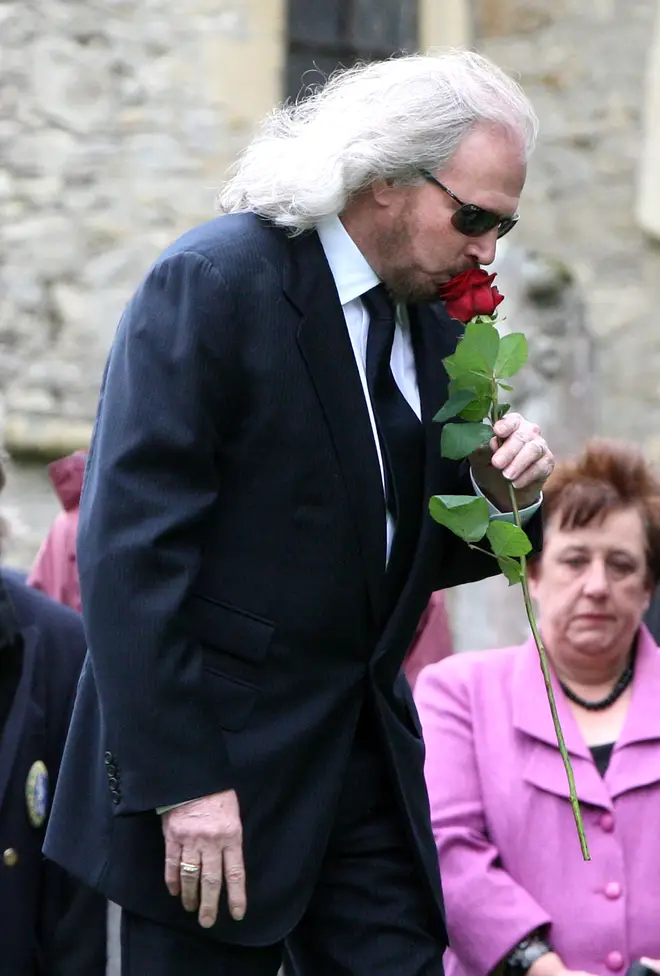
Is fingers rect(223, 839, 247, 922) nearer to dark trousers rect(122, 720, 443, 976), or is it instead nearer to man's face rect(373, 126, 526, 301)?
dark trousers rect(122, 720, 443, 976)

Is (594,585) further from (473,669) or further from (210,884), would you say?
(210,884)

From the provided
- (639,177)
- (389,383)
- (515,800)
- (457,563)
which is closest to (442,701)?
(515,800)

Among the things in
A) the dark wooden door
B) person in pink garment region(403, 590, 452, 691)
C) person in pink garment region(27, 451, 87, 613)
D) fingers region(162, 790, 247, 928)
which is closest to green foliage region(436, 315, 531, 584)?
fingers region(162, 790, 247, 928)

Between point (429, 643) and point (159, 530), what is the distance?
2.21 meters

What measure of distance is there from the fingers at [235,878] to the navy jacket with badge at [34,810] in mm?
942

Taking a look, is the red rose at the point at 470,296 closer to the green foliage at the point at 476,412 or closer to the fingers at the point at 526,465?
the green foliage at the point at 476,412

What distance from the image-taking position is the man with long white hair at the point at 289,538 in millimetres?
2623

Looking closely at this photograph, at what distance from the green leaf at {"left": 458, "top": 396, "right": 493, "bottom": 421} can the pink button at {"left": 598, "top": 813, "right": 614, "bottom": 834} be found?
1.05 meters

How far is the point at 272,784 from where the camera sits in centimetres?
277

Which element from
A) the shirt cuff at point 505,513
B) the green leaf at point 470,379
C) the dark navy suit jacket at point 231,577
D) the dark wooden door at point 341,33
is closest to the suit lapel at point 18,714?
the dark navy suit jacket at point 231,577

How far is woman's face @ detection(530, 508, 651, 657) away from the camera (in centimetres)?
378

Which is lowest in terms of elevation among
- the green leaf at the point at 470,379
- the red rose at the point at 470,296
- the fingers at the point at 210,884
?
the fingers at the point at 210,884

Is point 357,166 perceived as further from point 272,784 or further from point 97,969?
point 97,969

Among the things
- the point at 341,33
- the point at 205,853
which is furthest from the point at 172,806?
the point at 341,33
